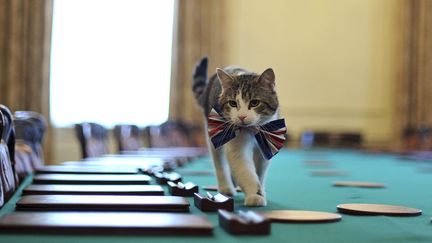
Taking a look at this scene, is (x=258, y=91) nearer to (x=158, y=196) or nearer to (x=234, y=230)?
(x=158, y=196)

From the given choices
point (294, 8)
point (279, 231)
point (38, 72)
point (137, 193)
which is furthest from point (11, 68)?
point (279, 231)

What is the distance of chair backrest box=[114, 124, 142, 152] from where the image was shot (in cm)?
494

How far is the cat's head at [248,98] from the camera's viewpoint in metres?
1.80

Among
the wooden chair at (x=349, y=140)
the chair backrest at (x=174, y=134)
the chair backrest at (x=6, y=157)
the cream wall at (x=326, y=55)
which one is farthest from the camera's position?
the cream wall at (x=326, y=55)

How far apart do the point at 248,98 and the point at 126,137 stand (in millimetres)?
3507

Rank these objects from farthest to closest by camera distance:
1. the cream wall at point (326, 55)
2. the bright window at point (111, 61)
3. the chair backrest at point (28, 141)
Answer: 1. the cream wall at point (326, 55)
2. the bright window at point (111, 61)
3. the chair backrest at point (28, 141)

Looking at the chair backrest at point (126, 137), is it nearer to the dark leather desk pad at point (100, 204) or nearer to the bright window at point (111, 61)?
the bright window at point (111, 61)

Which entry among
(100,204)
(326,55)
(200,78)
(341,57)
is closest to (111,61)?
(326,55)

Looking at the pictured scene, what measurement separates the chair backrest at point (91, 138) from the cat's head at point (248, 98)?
2132 mm

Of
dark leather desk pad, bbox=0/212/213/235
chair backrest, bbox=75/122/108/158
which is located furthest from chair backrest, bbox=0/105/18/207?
chair backrest, bbox=75/122/108/158

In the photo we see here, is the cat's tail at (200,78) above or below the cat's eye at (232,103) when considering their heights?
above

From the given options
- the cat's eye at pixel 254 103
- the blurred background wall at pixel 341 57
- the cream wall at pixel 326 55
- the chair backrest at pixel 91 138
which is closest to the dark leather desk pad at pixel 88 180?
the cat's eye at pixel 254 103

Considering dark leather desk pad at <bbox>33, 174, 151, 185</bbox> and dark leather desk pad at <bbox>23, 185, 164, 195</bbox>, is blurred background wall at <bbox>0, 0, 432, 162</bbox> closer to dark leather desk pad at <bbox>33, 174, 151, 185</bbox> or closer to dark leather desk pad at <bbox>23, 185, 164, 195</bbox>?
dark leather desk pad at <bbox>33, 174, 151, 185</bbox>

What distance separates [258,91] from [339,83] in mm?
7732
